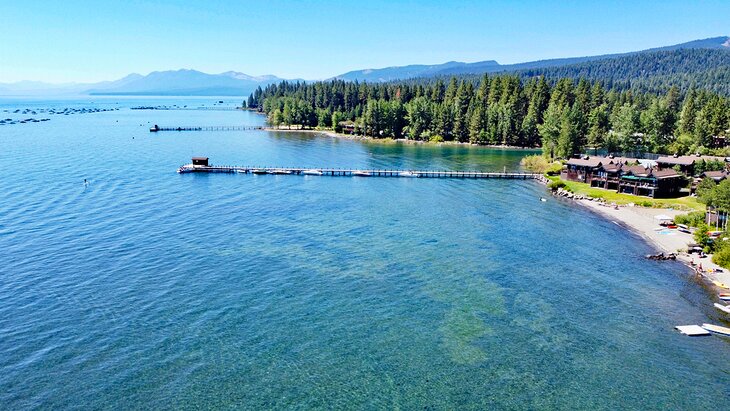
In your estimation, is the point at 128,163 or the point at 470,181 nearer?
the point at 470,181

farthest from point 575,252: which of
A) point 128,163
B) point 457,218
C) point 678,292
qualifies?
point 128,163

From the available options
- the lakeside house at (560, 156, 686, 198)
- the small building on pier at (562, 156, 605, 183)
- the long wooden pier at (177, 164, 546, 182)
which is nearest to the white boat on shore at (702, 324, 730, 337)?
the lakeside house at (560, 156, 686, 198)

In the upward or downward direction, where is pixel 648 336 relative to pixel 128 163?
downward

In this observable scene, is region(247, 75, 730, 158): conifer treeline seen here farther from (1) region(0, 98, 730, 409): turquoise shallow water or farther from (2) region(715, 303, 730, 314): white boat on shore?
(2) region(715, 303, 730, 314): white boat on shore

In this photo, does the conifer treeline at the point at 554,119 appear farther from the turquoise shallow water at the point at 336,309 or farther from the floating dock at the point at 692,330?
the floating dock at the point at 692,330

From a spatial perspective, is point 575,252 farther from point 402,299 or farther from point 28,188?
point 28,188

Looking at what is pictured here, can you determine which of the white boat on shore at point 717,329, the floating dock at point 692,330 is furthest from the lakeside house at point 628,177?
the floating dock at point 692,330

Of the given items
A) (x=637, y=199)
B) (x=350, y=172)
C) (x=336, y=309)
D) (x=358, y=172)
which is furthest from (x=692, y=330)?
(x=350, y=172)
